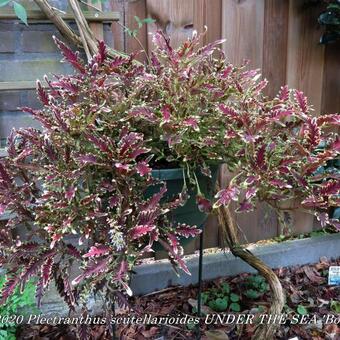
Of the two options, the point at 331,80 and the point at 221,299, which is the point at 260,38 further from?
the point at 221,299

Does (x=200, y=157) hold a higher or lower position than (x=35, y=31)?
lower

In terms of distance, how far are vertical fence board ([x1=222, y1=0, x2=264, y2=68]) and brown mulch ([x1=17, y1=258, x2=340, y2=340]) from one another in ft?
3.06

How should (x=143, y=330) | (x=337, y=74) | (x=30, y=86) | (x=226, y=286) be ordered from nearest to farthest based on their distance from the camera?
(x=30, y=86) → (x=143, y=330) → (x=226, y=286) → (x=337, y=74)

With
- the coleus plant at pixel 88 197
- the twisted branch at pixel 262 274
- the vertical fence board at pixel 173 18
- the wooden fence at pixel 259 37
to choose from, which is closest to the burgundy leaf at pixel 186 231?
the coleus plant at pixel 88 197

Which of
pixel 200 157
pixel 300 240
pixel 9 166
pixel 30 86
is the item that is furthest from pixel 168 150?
pixel 300 240

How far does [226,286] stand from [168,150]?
0.81 meters

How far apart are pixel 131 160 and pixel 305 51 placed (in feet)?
3.82

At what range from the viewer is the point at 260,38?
1621 mm

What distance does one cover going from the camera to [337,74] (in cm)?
176

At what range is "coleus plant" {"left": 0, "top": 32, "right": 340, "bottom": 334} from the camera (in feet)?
2.80

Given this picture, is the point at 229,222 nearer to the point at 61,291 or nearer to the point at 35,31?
the point at 61,291

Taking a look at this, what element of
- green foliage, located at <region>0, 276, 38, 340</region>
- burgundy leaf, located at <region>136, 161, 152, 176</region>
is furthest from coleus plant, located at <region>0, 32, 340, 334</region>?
green foliage, located at <region>0, 276, 38, 340</region>

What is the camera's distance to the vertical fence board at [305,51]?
164cm

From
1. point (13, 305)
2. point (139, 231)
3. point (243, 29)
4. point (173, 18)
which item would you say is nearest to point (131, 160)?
point (139, 231)
